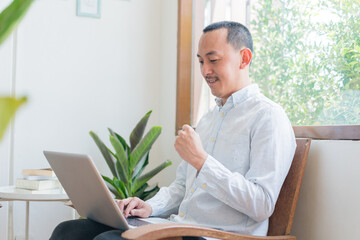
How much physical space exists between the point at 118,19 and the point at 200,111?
3.00 feet

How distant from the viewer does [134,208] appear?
1759mm

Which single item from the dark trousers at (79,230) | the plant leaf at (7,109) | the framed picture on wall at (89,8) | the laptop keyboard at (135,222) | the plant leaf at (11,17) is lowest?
the dark trousers at (79,230)

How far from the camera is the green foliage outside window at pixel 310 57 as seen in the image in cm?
159

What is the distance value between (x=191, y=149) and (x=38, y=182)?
1.16 meters

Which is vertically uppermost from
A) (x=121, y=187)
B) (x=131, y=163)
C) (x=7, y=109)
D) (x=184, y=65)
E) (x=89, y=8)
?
(x=89, y=8)

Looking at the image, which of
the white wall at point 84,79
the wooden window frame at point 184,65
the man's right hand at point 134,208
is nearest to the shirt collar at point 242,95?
the man's right hand at point 134,208

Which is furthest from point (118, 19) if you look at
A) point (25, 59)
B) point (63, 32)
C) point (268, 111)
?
point (268, 111)

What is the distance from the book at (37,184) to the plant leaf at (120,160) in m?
0.38

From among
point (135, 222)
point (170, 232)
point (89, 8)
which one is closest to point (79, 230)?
point (135, 222)

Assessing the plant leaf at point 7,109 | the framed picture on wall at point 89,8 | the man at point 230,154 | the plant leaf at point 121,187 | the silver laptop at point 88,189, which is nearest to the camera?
the plant leaf at point 7,109

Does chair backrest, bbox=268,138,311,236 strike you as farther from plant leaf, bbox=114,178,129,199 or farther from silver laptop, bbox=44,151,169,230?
plant leaf, bbox=114,178,129,199

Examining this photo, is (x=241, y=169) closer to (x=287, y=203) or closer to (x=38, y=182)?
(x=287, y=203)

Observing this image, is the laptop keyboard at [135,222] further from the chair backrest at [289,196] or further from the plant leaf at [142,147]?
the plant leaf at [142,147]

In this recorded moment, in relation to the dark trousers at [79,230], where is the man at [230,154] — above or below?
above
